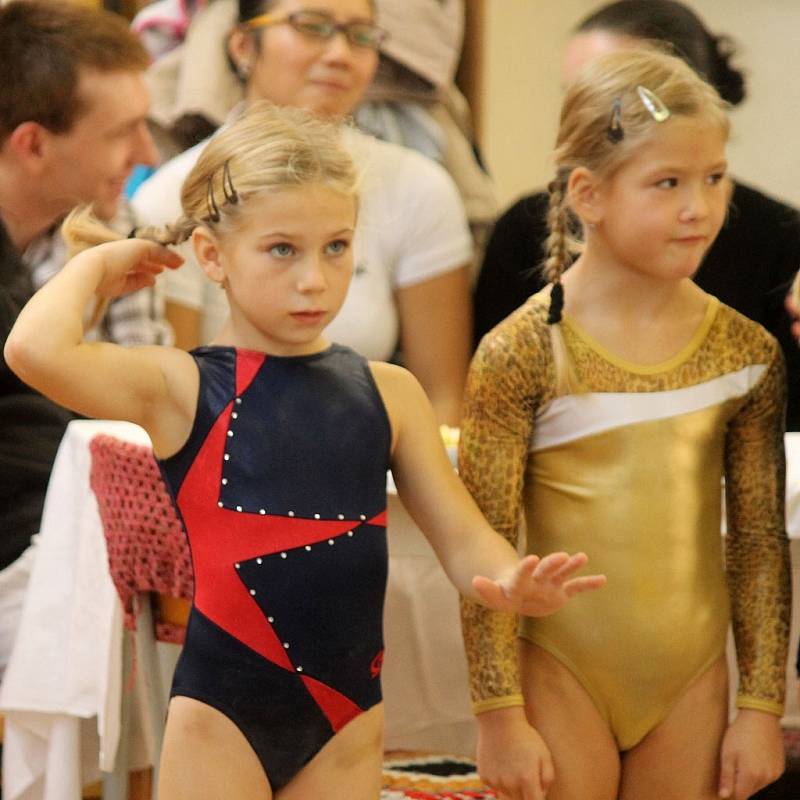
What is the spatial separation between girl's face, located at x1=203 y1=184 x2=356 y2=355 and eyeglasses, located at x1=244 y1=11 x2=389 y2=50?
54.7 inches

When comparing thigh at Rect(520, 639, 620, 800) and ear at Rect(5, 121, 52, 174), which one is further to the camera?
ear at Rect(5, 121, 52, 174)

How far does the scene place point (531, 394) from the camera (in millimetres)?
1660

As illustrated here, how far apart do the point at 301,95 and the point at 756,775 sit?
1.70 meters

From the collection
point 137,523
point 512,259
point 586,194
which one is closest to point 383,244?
point 512,259

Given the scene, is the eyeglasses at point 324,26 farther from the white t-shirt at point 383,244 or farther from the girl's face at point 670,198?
the girl's face at point 670,198

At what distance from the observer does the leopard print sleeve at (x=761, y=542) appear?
1.70 meters

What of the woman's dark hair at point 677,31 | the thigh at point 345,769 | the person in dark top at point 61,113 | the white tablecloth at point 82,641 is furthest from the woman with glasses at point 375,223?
the thigh at point 345,769

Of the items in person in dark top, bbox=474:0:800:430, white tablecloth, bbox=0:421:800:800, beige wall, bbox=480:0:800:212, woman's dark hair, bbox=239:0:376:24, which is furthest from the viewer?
beige wall, bbox=480:0:800:212

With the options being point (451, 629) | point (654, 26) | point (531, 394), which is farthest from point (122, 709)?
point (654, 26)

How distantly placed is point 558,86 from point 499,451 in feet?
9.45

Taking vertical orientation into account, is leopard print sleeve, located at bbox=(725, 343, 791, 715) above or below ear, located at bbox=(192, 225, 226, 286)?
below

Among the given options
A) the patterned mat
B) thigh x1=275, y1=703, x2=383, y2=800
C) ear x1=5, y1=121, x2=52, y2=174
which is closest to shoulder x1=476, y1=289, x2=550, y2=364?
thigh x1=275, y1=703, x2=383, y2=800

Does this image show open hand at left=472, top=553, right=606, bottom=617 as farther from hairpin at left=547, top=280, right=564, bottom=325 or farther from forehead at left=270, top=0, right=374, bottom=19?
forehead at left=270, top=0, right=374, bottom=19

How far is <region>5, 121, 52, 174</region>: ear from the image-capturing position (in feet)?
9.09
